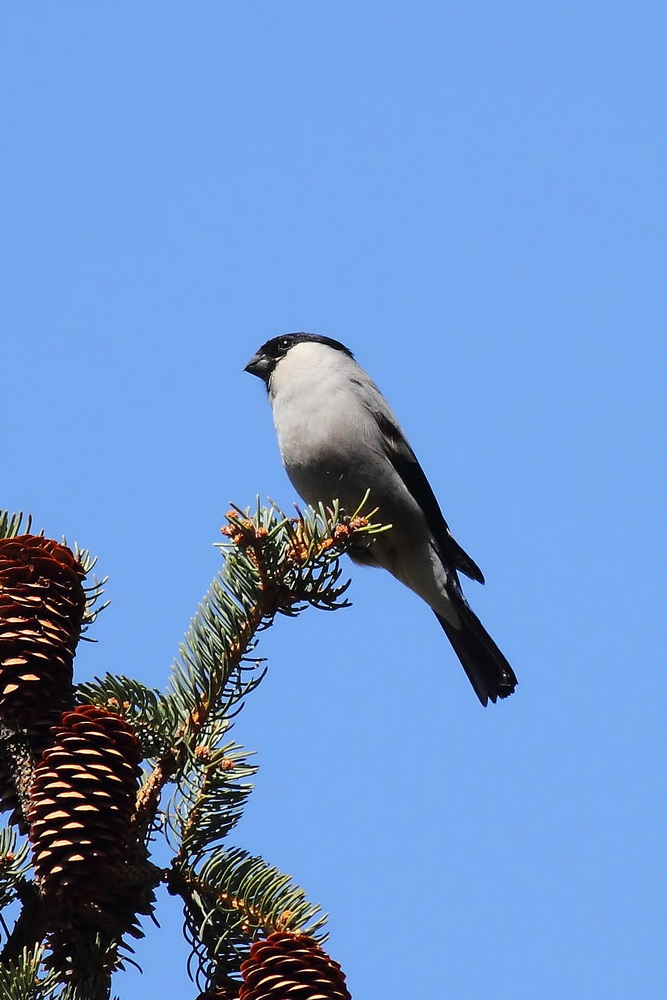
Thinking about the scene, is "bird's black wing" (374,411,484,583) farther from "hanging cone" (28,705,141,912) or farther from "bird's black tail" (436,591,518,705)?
"hanging cone" (28,705,141,912)

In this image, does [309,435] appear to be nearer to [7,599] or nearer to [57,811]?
[7,599]

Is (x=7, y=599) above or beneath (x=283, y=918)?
above

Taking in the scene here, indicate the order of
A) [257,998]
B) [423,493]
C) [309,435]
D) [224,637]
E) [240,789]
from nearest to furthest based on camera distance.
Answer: [257,998] → [240,789] → [224,637] → [309,435] → [423,493]

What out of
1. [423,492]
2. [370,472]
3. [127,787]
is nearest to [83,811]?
[127,787]

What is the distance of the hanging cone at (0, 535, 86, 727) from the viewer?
2479 millimetres

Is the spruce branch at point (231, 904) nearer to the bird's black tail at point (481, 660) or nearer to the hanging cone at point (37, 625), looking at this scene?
the hanging cone at point (37, 625)

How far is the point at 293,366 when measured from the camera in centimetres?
660

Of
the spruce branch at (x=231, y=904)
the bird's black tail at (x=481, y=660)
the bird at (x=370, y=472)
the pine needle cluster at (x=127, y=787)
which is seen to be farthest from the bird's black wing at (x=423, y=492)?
the spruce branch at (x=231, y=904)

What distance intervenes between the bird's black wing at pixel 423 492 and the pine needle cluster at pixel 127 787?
11.0 feet

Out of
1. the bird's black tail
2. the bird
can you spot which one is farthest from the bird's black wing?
the bird's black tail

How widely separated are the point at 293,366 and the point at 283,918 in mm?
4533

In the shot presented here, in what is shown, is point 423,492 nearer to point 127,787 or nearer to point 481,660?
point 481,660

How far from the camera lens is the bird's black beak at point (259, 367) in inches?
275

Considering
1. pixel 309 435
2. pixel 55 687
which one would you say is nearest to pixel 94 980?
pixel 55 687
